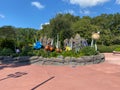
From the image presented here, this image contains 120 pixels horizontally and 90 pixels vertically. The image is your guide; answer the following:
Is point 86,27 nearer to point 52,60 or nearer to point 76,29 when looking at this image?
point 76,29

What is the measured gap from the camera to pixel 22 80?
7645 millimetres

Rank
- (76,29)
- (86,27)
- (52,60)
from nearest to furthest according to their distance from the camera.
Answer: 1. (52,60)
2. (86,27)
3. (76,29)

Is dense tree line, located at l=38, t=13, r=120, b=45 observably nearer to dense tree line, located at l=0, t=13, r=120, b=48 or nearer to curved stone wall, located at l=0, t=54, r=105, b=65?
dense tree line, located at l=0, t=13, r=120, b=48

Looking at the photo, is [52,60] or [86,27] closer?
[52,60]

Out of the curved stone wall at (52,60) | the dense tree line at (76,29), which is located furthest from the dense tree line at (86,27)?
the curved stone wall at (52,60)

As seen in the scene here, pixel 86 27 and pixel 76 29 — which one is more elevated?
pixel 86 27

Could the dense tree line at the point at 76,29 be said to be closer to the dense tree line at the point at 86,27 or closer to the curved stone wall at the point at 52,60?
the dense tree line at the point at 86,27

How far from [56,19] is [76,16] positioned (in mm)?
17495

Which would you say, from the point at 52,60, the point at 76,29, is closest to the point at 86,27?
the point at 76,29

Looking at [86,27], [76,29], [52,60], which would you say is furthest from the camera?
[76,29]

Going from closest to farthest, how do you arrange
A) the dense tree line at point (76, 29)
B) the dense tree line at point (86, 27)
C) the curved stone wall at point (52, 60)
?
the curved stone wall at point (52, 60) → the dense tree line at point (76, 29) → the dense tree line at point (86, 27)

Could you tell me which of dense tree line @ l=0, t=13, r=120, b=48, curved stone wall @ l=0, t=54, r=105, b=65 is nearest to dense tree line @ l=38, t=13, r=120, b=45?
dense tree line @ l=0, t=13, r=120, b=48

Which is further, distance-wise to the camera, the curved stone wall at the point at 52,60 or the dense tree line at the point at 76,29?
the dense tree line at the point at 76,29

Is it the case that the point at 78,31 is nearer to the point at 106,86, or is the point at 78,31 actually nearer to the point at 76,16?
the point at 76,16
